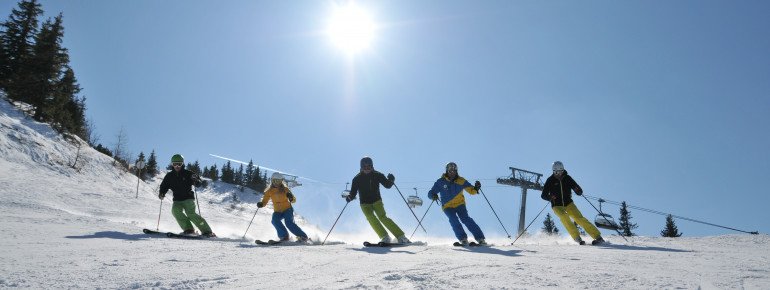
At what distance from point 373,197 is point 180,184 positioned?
4880mm

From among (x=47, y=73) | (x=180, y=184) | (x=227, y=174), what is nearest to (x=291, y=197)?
(x=180, y=184)

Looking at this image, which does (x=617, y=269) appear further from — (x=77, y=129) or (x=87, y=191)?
(x=77, y=129)

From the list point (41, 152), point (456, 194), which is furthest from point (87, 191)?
point (456, 194)

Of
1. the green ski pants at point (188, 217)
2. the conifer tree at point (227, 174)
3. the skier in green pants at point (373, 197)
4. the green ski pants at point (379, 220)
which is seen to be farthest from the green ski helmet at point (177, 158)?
the conifer tree at point (227, 174)

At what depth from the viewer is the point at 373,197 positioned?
31.8ft

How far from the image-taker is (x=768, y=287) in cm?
334

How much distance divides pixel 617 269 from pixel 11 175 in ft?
66.4

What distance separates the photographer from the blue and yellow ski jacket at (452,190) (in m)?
9.71

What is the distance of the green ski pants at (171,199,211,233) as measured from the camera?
1038cm

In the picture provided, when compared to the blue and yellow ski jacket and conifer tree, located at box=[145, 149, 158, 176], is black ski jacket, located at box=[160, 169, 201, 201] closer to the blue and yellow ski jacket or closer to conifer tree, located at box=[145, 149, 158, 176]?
the blue and yellow ski jacket

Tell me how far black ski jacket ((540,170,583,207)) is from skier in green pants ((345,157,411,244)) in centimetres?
379

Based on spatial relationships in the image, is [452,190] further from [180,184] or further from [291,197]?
[180,184]

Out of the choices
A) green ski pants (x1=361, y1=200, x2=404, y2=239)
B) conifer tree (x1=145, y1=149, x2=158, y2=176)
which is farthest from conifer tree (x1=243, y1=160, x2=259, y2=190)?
green ski pants (x1=361, y1=200, x2=404, y2=239)

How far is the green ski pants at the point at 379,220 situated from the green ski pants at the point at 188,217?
3.95 meters
